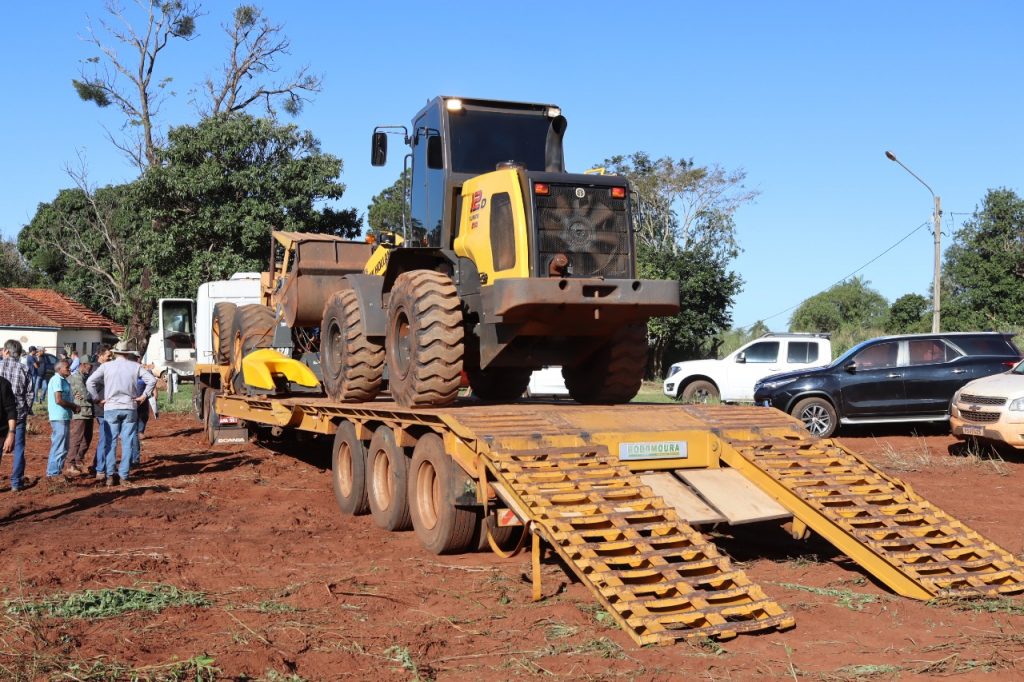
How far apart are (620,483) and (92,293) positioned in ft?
169

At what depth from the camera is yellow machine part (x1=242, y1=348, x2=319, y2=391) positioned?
12.9m

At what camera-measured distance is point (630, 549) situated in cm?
673

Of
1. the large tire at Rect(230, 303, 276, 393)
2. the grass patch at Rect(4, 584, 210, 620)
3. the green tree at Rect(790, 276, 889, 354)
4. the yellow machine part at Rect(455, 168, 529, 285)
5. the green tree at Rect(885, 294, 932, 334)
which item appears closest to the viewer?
the grass patch at Rect(4, 584, 210, 620)

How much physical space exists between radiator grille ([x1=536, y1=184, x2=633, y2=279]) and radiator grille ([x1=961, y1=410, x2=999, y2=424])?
7010 millimetres

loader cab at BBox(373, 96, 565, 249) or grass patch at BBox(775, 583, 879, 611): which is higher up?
loader cab at BBox(373, 96, 565, 249)

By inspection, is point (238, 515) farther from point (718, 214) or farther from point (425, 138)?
point (718, 214)

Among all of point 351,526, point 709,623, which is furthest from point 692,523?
point 351,526

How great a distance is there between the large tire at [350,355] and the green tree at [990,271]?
1332 inches

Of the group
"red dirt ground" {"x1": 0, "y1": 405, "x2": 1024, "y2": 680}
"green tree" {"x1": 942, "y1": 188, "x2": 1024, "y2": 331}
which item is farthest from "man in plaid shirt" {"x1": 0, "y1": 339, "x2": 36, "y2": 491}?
"green tree" {"x1": 942, "y1": 188, "x2": 1024, "y2": 331}

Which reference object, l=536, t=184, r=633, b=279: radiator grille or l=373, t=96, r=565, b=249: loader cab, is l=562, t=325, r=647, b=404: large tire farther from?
l=373, t=96, r=565, b=249: loader cab

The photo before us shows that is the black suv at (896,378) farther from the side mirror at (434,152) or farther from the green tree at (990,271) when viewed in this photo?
the green tree at (990,271)

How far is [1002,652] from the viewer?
18.9 feet

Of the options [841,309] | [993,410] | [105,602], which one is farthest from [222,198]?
[841,309]

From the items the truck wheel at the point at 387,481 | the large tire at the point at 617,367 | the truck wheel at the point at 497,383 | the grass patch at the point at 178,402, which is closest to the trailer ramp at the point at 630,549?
the truck wheel at the point at 387,481
